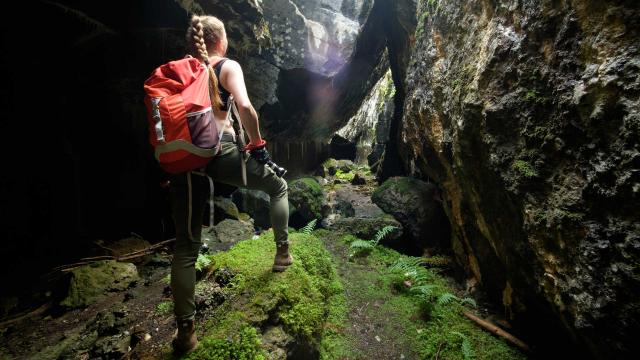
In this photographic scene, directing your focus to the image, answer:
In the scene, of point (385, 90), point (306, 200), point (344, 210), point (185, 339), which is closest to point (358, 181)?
point (344, 210)

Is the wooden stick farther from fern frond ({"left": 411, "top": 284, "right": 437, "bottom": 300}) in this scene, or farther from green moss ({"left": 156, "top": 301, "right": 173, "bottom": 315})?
green moss ({"left": 156, "top": 301, "right": 173, "bottom": 315})

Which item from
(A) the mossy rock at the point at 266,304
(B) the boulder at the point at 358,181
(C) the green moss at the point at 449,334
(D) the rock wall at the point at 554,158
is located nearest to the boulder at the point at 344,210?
(C) the green moss at the point at 449,334

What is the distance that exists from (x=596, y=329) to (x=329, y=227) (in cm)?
599

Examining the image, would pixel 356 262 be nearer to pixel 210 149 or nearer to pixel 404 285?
pixel 404 285

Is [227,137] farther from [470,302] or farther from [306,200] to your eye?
[306,200]

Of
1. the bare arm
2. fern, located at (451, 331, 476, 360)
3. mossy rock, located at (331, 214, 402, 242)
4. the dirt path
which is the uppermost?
the bare arm

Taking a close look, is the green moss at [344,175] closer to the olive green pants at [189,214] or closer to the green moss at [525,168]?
the green moss at [525,168]

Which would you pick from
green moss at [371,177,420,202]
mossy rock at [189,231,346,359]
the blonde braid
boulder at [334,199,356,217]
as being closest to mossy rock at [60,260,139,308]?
mossy rock at [189,231,346,359]

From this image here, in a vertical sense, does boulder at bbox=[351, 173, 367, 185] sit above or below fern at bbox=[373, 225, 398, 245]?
below

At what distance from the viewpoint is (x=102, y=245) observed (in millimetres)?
7109

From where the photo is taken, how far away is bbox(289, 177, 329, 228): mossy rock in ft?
28.9

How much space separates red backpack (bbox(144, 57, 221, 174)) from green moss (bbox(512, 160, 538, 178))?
290 centimetres

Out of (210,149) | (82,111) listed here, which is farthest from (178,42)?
(210,149)

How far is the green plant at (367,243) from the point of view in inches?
248
